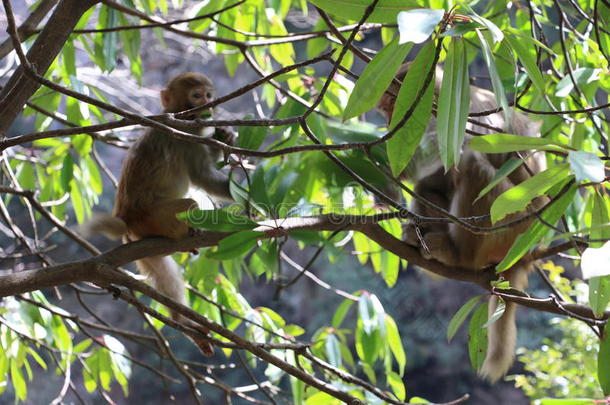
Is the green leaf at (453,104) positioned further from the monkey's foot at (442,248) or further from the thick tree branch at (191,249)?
the monkey's foot at (442,248)

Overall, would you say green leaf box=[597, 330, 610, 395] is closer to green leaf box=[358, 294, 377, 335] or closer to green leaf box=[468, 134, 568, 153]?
green leaf box=[468, 134, 568, 153]

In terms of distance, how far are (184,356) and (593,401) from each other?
749cm

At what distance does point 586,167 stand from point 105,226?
6.45ft

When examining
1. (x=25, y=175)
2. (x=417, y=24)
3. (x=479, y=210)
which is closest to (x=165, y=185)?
(x=25, y=175)

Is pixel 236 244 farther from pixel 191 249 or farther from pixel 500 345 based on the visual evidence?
pixel 500 345

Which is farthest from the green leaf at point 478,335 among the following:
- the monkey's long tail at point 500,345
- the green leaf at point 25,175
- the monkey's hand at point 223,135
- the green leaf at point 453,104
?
the green leaf at point 25,175

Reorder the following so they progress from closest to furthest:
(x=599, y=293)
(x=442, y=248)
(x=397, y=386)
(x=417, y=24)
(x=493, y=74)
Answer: (x=417, y=24), (x=493, y=74), (x=599, y=293), (x=397, y=386), (x=442, y=248)

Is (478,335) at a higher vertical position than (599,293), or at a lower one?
lower

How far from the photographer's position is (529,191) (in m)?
1.18

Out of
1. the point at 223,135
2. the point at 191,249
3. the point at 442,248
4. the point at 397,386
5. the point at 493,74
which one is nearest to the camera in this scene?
the point at 493,74

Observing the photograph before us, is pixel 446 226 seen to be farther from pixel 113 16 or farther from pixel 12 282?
pixel 12 282

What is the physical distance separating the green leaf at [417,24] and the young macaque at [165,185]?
5.52 ft

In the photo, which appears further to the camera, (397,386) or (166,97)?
(166,97)

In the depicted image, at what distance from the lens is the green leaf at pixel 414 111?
1.22m
